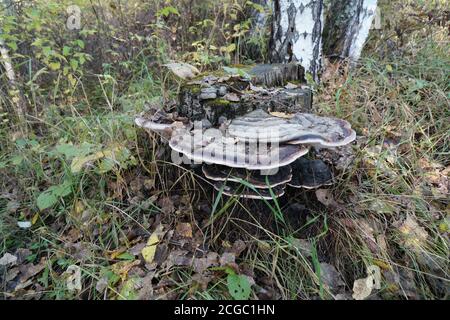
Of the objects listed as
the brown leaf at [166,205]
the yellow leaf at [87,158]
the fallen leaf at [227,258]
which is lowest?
the fallen leaf at [227,258]

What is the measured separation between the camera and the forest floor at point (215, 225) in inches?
68.2

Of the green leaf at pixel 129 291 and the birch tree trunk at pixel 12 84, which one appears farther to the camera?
the birch tree trunk at pixel 12 84

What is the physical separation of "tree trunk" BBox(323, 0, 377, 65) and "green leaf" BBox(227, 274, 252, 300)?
308 cm

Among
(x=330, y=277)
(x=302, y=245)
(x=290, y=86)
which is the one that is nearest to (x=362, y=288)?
(x=330, y=277)

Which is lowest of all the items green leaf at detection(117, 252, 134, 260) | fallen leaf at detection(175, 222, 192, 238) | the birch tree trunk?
green leaf at detection(117, 252, 134, 260)

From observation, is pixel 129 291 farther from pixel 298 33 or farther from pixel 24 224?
pixel 298 33

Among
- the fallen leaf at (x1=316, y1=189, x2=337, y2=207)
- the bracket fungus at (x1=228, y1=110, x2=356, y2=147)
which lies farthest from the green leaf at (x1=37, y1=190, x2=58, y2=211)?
the fallen leaf at (x1=316, y1=189, x2=337, y2=207)

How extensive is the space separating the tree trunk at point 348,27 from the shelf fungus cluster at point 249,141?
6.74ft

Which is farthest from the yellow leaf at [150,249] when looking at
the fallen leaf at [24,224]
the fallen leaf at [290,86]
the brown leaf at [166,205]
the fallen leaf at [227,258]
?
the fallen leaf at [290,86]

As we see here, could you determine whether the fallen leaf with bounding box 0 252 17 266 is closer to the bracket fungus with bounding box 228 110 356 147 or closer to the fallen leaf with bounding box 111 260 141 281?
the fallen leaf with bounding box 111 260 141 281

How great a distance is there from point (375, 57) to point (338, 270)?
3020 mm

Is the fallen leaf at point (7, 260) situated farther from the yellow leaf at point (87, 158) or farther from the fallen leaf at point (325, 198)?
the fallen leaf at point (325, 198)

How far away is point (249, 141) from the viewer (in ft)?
5.49

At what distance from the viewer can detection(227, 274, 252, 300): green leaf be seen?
1598mm
